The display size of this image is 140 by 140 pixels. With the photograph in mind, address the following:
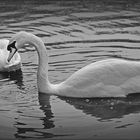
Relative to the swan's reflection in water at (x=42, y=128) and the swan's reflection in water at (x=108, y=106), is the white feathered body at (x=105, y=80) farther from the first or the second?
the swan's reflection in water at (x=42, y=128)

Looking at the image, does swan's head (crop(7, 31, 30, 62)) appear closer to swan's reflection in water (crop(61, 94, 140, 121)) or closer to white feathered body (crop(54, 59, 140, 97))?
white feathered body (crop(54, 59, 140, 97))

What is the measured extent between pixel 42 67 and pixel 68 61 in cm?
211

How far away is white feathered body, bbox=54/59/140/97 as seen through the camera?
10.6m

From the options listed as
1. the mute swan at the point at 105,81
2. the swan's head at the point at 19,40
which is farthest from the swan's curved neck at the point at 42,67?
the mute swan at the point at 105,81

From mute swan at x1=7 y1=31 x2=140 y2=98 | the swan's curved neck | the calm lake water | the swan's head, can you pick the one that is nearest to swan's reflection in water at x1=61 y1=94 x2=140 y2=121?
the calm lake water

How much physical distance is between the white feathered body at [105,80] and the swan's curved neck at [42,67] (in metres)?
0.46

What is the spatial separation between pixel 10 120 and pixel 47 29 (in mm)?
7101

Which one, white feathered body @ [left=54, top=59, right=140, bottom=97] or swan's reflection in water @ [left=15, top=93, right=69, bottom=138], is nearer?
swan's reflection in water @ [left=15, top=93, right=69, bottom=138]

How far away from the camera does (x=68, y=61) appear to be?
1312 cm

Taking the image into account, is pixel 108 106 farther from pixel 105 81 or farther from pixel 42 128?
pixel 42 128

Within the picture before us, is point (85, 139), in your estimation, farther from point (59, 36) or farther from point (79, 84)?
point (59, 36)

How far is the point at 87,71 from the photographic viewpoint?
10.6 meters

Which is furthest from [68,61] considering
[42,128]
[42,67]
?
[42,128]

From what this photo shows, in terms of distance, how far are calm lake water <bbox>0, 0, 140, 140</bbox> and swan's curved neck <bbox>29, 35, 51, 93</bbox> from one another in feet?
0.63
